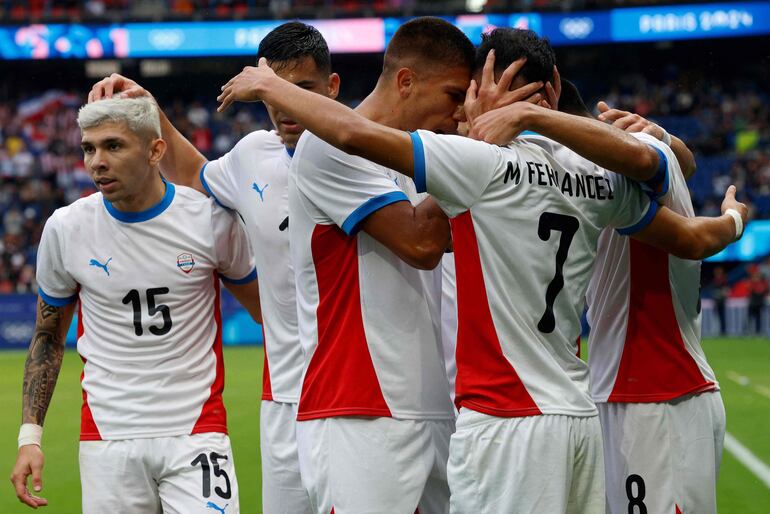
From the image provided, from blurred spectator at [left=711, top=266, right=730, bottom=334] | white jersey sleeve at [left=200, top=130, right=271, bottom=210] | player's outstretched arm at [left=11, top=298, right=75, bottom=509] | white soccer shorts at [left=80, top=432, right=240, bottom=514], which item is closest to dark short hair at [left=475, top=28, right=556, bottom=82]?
white jersey sleeve at [left=200, top=130, right=271, bottom=210]

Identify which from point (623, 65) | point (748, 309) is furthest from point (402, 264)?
point (623, 65)

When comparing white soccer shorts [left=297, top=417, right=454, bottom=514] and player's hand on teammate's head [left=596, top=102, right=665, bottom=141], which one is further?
player's hand on teammate's head [left=596, top=102, right=665, bottom=141]

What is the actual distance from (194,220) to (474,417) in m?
1.94

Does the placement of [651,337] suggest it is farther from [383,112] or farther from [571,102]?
[383,112]

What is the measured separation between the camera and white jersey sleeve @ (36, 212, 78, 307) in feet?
15.1

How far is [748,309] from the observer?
84.8 ft

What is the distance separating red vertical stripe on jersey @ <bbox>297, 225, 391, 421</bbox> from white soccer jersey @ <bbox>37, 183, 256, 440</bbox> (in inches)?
35.7

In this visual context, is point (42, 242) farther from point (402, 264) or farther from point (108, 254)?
point (402, 264)

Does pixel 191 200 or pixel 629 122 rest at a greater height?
pixel 629 122

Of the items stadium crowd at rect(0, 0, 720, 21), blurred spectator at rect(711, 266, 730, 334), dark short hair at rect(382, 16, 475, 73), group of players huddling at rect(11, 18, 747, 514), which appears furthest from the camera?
stadium crowd at rect(0, 0, 720, 21)

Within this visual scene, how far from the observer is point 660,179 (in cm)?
364

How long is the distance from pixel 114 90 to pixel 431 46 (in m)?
1.69

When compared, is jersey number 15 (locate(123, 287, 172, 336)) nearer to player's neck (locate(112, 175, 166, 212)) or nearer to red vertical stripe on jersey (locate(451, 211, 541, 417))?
player's neck (locate(112, 175, 166, 212))

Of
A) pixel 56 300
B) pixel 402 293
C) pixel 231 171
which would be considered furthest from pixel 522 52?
pixel 56 300
